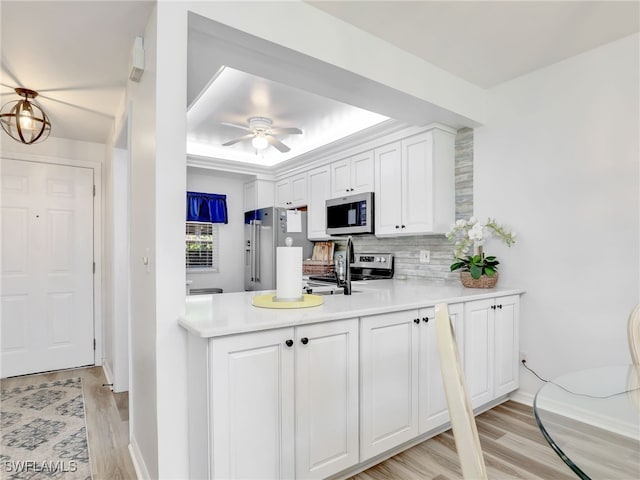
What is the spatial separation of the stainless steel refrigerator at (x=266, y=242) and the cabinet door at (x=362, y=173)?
0.87 m

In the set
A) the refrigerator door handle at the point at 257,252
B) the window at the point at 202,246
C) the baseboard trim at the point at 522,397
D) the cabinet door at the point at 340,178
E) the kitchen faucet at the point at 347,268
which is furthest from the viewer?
the window at the point at 202,246

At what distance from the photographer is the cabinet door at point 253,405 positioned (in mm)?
1421

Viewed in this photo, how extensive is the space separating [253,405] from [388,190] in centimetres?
243

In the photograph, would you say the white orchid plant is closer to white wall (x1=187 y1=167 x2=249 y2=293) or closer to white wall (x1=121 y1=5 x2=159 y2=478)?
white wall (x1=121 y1=5 x2=159 y2=478)

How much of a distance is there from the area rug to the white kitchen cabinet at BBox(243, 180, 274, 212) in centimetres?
292

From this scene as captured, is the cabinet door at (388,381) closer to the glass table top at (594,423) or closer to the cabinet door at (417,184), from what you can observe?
the glass table top at (594,423)

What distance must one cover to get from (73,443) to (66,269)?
2.17m

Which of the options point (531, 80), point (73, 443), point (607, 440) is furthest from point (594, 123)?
point (73, 443)

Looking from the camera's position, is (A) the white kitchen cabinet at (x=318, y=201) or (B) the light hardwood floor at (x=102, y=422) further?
(A) the white kitchen cabinet at (x=318, y=201)

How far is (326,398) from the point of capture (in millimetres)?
1711

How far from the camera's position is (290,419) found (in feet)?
5.24

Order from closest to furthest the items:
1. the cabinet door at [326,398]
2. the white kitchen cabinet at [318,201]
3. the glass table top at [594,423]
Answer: the glass table top at [594,423] → the cabinet door at [326,398] → the white kitchen cabinet at [318,201]

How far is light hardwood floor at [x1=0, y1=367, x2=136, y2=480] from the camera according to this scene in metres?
2.03

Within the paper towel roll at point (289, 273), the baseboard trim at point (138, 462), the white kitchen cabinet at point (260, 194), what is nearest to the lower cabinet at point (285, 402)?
the paper towel roll at point (289, 273)
